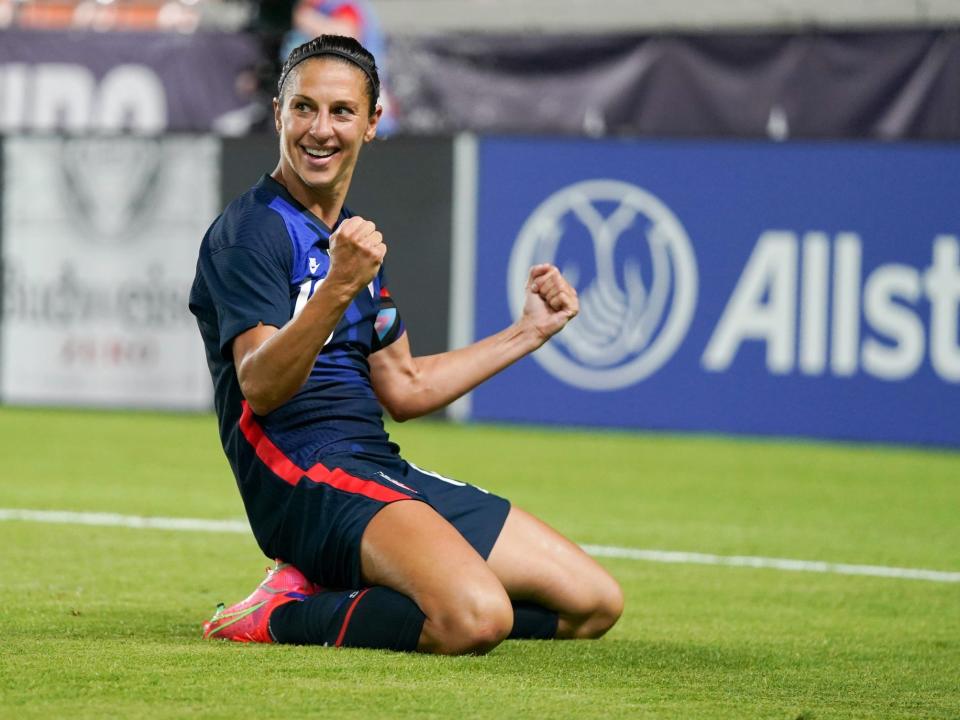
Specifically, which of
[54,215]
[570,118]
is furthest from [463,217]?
[570,118]

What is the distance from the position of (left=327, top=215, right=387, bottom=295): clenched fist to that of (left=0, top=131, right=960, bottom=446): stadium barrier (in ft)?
22.2

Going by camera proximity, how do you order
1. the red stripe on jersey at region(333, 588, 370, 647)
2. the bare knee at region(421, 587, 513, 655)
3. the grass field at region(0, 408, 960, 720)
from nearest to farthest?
the grass field at region(0, 408, 960, 720)
the bare knee at region(421, 587, 513, 655)
the red stripe on jersey at region(333, 588, 370, 647)

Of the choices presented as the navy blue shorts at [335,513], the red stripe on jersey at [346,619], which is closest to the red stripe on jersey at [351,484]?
the navy blue shorts at [335,513]

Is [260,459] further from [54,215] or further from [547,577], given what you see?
[54,215]

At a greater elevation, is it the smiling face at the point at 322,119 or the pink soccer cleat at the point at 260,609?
the smiling face at the point at 322,119

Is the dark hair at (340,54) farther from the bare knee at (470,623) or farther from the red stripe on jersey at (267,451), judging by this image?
the bare knee at (470,623)

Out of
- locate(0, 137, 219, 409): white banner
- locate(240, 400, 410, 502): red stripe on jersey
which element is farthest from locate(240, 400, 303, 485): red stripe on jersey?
locate(0, 137, 219, 409): white banner

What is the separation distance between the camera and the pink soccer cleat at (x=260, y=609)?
4879mm

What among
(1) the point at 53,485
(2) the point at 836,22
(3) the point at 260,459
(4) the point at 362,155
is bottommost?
(1) the point at 53,485

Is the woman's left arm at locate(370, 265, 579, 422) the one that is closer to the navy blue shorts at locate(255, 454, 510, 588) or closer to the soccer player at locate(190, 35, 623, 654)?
the soccer player at locate(190, 35, 623, 654)

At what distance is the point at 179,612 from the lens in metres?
5.49

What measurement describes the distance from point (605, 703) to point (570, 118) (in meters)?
11.5

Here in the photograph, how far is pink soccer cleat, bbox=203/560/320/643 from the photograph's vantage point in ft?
16.0

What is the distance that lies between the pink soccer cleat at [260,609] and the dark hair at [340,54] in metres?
1.27
